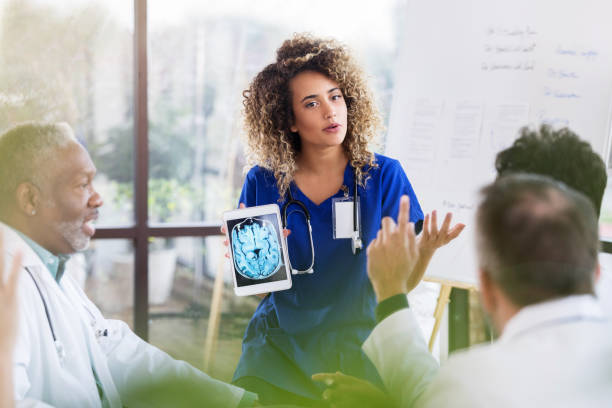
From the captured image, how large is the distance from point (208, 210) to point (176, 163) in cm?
34

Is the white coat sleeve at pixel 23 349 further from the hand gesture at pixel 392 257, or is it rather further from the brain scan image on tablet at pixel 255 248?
the hand gesture at pixel 392 257

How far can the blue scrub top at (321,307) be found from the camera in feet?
5.59

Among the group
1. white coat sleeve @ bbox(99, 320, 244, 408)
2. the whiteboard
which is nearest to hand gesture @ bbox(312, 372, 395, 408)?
white coat sleeve @ bbox(99, 320, 244, 408)

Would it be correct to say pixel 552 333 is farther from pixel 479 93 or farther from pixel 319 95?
pixel 479 93

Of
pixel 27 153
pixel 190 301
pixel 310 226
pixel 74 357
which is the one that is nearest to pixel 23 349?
pixel 74 357

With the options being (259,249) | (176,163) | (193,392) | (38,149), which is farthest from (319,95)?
(176,163)

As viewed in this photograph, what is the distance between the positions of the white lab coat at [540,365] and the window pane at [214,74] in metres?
2.62

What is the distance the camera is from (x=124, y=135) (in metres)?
3.16

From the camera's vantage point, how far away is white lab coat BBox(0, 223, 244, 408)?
1179 millimetres

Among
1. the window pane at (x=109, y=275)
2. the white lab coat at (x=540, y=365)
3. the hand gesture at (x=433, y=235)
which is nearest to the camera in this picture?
the white lab coat at (x=540, y=365)

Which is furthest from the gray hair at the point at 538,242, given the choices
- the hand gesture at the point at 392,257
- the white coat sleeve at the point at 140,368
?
the white coat sleeve at the point at 140,368

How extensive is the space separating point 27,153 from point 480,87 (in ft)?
5.56

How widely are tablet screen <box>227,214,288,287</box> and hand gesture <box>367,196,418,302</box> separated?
1.79 ft

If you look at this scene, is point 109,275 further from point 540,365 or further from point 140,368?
point 540,365
